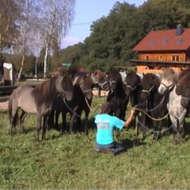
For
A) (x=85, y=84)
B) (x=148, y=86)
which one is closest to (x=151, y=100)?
(x=148, y=86)

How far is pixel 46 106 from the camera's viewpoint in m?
13.8

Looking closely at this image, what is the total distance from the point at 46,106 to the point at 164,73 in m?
3.18

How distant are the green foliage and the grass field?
75494mm

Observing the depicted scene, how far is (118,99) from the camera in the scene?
48.6ft

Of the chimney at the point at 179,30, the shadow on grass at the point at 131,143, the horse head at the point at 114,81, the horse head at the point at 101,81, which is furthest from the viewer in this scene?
the chimney at the point at 179,30

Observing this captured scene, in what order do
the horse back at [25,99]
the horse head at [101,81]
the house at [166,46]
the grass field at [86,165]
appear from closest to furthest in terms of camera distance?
the grass field at [86,165], the horse back at [25,99], the horse head at [101,81], the house at [166,46]

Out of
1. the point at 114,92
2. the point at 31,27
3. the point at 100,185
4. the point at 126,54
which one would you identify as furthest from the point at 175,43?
the point at 100,185

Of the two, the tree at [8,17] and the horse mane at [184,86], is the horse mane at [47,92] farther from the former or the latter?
the tree at [8,17]

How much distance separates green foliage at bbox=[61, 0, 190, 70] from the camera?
92.2 m

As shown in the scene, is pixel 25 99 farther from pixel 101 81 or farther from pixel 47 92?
pixel 101 81

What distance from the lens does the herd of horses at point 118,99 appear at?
13383 millimetres

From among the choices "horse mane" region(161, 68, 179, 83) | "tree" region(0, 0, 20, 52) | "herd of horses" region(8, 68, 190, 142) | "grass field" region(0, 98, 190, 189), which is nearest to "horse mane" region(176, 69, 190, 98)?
"herd of horses" region(8, 68, 190, 142)

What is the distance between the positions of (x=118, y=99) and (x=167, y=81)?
1640mm

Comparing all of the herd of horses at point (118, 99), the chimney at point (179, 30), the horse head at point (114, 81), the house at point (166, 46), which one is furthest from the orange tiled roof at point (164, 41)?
the horse head at point (114, 81)
